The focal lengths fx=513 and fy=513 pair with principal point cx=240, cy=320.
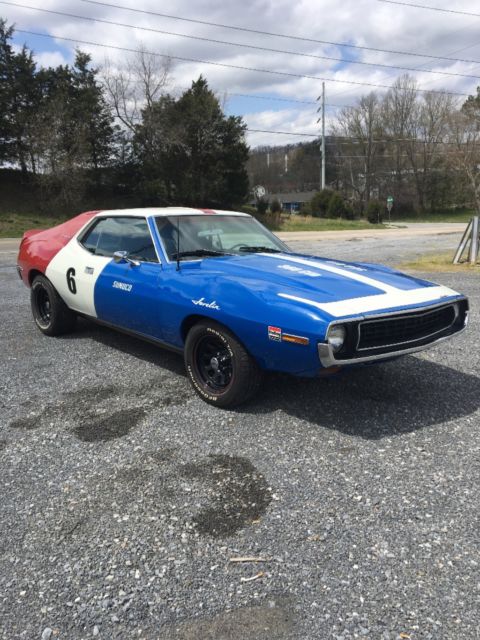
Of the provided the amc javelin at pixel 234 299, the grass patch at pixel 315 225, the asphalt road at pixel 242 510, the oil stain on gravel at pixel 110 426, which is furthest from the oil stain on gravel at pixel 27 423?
the grass patch at pixel 315 225

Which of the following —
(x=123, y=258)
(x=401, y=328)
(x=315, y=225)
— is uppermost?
(x=123, y=258)

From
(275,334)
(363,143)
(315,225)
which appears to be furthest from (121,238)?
(363,143)

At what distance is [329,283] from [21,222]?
2933 centimetres

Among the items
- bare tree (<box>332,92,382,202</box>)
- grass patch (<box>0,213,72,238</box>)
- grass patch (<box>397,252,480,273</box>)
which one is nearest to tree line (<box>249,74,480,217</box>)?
bare tree (<box>332,92,382,202</box>)

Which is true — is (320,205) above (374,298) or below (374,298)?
above

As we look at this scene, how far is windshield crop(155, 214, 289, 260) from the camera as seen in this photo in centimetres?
439

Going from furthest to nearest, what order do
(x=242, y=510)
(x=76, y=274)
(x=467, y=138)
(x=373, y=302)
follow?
(x=467, y=138), (x=76, y=274), (x=373, y=302), (x=242, y=510)

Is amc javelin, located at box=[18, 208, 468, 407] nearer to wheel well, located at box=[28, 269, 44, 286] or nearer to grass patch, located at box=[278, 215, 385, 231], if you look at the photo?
wheel well, located at box=[28, 269, 44, 286]

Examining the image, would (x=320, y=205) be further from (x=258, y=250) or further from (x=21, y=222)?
(x=258, y=250)

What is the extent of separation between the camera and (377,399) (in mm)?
3934

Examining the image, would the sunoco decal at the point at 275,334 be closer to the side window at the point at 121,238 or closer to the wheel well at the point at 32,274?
the side window at the point at 121,238

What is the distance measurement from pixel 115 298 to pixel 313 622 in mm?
3254

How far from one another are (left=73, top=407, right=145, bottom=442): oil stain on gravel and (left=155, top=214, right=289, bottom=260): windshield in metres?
1.33

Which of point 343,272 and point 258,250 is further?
point 258,250
